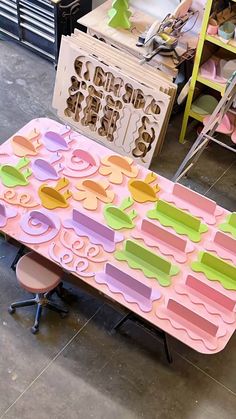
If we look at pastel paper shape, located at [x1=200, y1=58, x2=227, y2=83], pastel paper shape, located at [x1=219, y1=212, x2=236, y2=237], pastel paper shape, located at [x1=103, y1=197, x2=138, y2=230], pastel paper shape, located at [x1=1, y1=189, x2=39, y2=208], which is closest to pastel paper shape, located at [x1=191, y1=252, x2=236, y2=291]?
pastel paper shape, located at [x1=219, y1=212, x2=236, y2=237]

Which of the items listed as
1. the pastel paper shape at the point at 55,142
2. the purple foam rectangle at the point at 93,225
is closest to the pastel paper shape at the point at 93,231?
the purple foam rectangle at the point at 93,225

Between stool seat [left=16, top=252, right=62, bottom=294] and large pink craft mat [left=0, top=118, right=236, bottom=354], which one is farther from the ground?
large pink craft mat [left=0, top=118, right=236, bottom=354]

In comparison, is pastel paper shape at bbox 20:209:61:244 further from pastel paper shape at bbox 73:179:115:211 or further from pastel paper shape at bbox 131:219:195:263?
pastel paper shape at bbox 131:219:195:263

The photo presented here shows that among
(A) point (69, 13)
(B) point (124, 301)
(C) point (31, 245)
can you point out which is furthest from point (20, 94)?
(B) point (124, 301)

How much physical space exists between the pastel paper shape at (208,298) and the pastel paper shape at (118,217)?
0.47m

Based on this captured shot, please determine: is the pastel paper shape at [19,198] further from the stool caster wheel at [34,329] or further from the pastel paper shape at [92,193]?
the stool caster wheel at [34,329]

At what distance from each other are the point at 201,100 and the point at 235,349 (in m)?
1.93

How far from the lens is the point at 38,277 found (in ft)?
10.1

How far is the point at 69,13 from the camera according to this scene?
14.3 ft

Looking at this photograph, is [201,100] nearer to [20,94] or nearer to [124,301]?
[20,94]

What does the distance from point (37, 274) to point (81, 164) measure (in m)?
0.75

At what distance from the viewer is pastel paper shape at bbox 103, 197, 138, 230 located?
309 centimetres

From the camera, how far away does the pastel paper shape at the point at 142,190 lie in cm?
323

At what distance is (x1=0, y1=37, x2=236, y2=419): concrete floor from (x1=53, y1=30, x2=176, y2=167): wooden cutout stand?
1267mm
